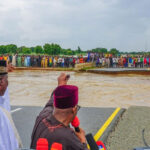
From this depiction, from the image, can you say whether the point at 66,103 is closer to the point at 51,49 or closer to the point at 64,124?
the point at 64,124

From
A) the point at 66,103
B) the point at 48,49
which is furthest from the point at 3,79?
the point at 48,49

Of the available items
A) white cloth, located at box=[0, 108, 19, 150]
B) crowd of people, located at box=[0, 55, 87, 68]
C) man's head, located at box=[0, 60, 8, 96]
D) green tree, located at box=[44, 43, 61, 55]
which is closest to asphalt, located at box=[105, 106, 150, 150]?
man's head, located at box=[0, 60, 8, 96]

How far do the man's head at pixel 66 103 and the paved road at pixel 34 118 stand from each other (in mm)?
3754

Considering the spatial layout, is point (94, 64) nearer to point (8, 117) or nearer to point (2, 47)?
point (8, 117)

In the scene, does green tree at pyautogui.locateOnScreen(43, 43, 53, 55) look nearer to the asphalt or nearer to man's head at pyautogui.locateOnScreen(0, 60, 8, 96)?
the asphalt

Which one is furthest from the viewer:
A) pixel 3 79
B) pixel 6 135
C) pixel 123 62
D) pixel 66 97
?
pixel 123 62

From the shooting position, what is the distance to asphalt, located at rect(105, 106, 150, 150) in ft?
18.3

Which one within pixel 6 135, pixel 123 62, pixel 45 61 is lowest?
pixel 123 62

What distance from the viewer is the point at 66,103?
234cm

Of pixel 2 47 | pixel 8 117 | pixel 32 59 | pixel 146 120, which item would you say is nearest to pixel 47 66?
pixel 32 59

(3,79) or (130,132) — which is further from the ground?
(3,79)

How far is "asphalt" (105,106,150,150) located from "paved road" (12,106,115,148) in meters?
0.56

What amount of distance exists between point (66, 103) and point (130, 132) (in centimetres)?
440

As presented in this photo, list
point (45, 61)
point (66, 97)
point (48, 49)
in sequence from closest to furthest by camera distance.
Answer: point (66, 97)
point (45, 61)
point (48, 49)
